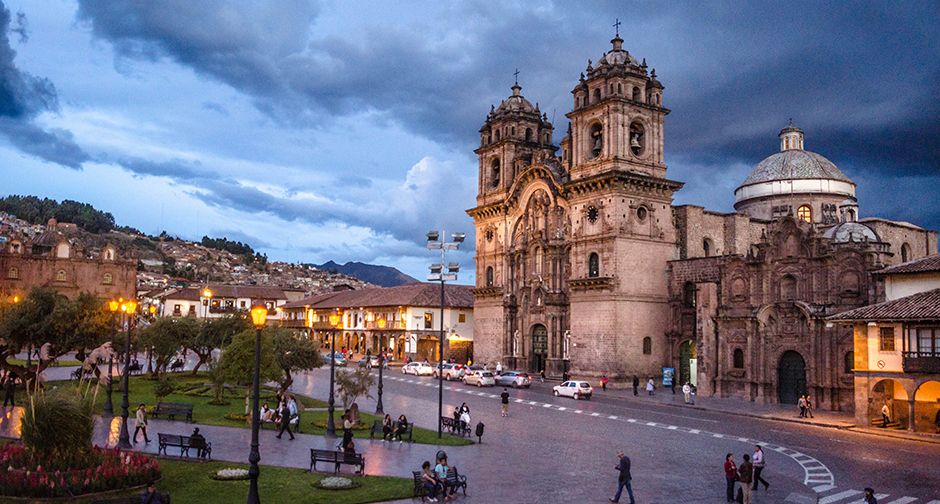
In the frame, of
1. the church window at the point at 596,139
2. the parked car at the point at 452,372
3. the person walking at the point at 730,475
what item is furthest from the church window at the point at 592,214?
the person walking at the point at 730,475

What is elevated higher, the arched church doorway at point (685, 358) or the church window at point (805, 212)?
the church window at point (805, 212)

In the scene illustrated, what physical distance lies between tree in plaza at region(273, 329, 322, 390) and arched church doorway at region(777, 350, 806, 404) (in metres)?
28.2

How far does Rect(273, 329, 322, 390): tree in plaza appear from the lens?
3834 cm

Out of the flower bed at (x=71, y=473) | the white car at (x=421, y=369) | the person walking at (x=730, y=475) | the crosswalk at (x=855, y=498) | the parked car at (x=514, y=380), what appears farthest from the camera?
the white car at (x=421, y=369)

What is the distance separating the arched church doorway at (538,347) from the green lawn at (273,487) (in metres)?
44.4

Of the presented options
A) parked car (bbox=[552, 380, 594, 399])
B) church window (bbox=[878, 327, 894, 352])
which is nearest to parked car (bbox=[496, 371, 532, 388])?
parked car (bbox=[552, 380, 594, 399])

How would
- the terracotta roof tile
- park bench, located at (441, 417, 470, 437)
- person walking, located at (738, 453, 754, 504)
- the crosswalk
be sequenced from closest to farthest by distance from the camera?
person walking, located at (738, 453, 754, 504) → the crosswalk → park bench, located at (441, 417, 470, 437) → the terracotta roof tile

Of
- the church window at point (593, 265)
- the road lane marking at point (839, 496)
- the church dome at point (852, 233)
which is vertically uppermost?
the church dome at point (852, 233)

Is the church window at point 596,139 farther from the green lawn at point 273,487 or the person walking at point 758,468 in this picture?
the green lawn at point 273,487

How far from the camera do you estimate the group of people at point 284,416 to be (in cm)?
2909

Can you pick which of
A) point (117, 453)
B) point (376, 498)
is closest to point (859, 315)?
point (376, 498)

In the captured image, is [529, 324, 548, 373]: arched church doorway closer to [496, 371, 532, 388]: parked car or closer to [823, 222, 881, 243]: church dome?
[496, 371, 532, 388]: parked car

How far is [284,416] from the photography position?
29094 millimetres

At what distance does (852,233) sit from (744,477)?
1307 inches
